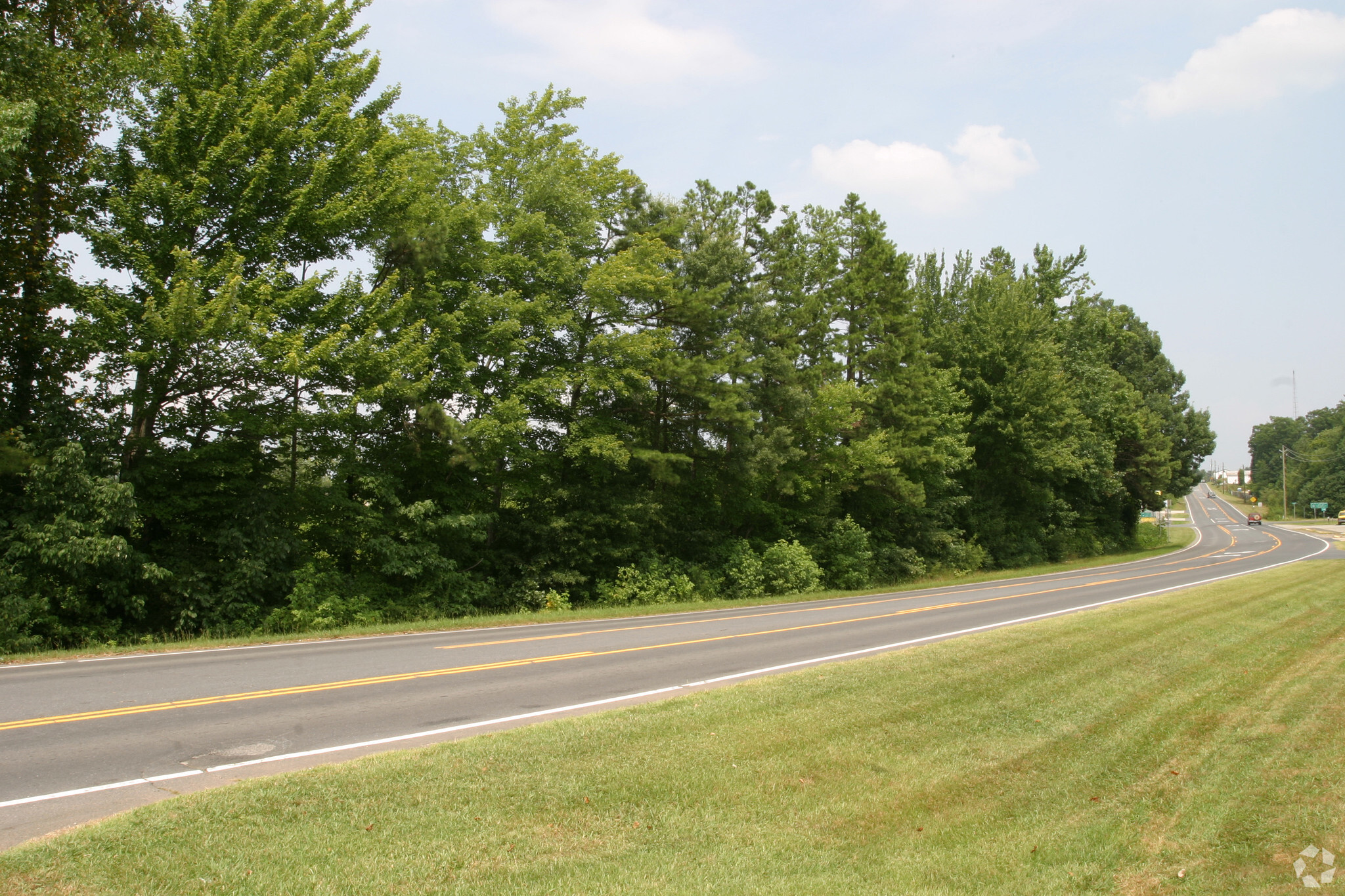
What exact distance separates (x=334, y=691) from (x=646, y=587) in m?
15.8

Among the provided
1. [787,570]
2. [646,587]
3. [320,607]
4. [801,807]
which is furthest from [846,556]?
[801,807]

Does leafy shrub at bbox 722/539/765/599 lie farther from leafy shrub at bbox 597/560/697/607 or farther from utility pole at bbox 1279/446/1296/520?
utility pole at bbox 1279/446/1296/520

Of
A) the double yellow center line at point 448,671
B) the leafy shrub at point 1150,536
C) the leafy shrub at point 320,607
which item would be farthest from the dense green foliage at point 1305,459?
the leafy shrub at point 320,607

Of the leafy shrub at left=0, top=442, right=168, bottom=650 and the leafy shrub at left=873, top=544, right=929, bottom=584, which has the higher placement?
the leafy shrub at left=0, top=442, right=168, bottom=650

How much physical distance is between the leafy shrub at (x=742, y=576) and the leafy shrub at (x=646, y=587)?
2.67m

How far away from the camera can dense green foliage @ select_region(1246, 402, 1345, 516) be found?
124 m

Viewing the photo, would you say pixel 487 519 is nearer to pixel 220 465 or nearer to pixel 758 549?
pixel 220 465

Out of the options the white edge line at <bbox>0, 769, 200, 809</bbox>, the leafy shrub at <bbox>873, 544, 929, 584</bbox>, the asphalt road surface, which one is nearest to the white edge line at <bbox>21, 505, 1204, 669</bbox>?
the asphalt road surface

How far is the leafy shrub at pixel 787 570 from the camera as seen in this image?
29922 millimetres

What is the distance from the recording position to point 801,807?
20.2 feet

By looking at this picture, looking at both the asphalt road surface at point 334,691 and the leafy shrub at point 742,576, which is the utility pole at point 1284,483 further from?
the asphalt road surface at point 334,691

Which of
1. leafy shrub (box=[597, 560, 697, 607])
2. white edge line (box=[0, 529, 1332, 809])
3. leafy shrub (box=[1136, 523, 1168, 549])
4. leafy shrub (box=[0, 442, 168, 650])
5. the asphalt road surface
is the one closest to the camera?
white edge line (box=[0, 529, 1332, 809])

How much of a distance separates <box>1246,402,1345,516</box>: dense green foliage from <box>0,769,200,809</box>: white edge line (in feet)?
493

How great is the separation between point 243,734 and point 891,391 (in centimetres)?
3209
